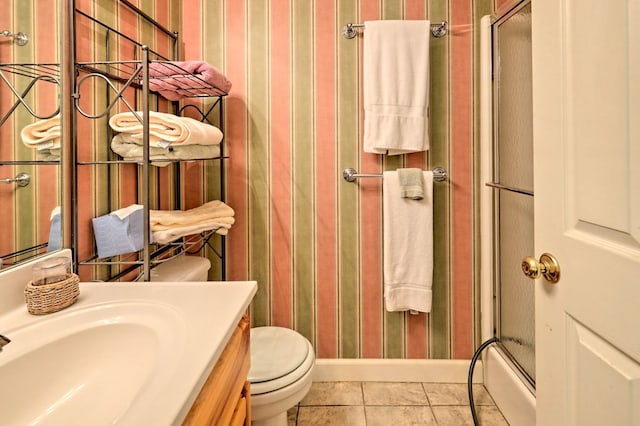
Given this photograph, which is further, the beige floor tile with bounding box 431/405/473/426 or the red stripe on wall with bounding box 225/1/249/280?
the red stripe on wall with bounding box 225/1/249/280

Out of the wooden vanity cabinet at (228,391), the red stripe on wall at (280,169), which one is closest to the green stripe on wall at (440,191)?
the red stripe on wall at (280,169)

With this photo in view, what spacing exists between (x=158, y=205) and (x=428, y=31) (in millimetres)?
1450

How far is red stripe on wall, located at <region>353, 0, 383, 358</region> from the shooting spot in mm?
1966

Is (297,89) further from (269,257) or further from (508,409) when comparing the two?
(508,409)

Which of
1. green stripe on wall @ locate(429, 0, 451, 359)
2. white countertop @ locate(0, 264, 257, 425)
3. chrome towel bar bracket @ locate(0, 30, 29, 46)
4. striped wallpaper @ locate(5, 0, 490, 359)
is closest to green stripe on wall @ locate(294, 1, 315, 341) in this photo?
striped wallpaper @ locate(5, 0, 490, 359)

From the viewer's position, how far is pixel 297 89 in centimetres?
196

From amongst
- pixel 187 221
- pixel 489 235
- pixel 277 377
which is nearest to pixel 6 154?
pixel 187 221

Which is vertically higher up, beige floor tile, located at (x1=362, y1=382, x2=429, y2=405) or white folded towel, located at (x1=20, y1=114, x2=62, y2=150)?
white folded towel, located at (x1=20, y1=114, x2=62, y2=150)

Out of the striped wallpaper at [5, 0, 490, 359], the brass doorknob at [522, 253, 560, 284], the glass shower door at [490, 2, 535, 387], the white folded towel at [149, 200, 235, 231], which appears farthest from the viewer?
the striped wallpaper at [5, 0, 490, 359]

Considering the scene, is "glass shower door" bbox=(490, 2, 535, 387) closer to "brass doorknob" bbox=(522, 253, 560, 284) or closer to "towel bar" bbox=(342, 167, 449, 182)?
"towel bar" bbox=(342, 167, 449, 182)

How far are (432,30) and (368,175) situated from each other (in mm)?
750

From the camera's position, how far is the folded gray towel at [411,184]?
1833mm

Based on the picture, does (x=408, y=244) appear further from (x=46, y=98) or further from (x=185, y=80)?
(x=46, y=98)

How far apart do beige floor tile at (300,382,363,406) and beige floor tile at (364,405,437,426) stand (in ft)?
0.32
